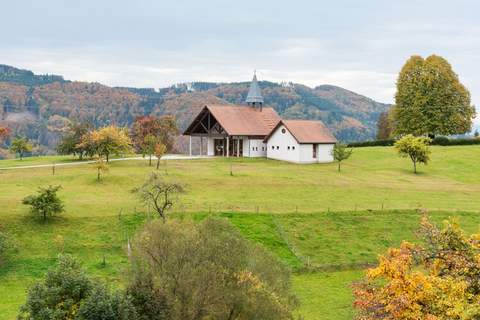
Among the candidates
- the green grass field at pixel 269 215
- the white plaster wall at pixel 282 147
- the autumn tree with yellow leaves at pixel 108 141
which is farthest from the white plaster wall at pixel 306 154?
the autumn tree with yellow leaves at pixel 108 141

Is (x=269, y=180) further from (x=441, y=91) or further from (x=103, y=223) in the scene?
(x=441, y=91)

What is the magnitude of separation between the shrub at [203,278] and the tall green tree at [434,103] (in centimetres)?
6255

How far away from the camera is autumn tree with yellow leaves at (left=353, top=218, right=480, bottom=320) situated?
13.3 metres

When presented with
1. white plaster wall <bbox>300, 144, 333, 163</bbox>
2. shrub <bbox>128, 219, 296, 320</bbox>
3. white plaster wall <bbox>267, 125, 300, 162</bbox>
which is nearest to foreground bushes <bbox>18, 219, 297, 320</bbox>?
shrub <bbox>128, 219, 296, 320</bbox>

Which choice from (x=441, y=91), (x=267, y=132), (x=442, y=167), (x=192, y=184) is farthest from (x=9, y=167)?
(x=441, y=91)

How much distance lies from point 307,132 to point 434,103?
23.3 metres

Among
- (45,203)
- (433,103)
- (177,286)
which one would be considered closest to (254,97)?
(433,103)

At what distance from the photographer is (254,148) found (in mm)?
65938

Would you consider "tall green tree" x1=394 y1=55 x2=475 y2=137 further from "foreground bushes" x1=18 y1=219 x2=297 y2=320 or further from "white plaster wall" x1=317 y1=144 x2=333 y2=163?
"foreground bushes" x1=18 y1=219 x2=297 y2=320

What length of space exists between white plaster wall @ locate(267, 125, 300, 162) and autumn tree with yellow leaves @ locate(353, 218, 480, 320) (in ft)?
140

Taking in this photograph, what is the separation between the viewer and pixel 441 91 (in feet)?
243

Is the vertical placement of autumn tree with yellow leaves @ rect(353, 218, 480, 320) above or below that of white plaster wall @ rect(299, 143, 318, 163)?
below

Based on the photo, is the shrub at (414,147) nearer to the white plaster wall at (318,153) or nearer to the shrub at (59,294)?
the white plaster wall at (318,153)

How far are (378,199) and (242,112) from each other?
32.6 m
